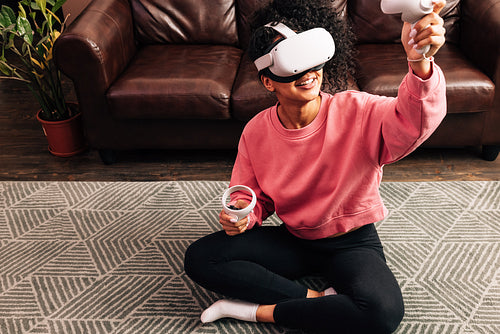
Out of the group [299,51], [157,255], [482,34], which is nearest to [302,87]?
[299,51]

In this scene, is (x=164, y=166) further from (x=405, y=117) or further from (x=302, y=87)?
(x=405, y=117)

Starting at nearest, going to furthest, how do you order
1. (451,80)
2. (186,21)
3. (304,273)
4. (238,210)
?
(238,210), (304,273), (451,80), (186,21)

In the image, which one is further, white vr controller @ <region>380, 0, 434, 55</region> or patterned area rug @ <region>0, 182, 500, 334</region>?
patterned area rug @ <region>0, 182, 500, 334</region>

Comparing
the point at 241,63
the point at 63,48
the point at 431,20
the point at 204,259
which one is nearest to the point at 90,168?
the point at 63,48

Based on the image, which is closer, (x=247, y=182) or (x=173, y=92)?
(x=247, y=182)

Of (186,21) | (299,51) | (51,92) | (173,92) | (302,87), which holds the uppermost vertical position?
(299,51)

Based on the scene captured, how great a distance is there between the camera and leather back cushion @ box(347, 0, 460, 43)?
8.40ft

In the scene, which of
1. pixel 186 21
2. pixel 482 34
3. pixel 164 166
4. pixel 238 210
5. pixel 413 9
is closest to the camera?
pixel 413 9

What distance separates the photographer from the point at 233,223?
1.47 m

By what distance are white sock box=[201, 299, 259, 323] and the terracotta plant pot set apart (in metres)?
1.45

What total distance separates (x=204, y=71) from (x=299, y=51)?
122 centimetres

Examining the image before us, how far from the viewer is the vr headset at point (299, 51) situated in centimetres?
122

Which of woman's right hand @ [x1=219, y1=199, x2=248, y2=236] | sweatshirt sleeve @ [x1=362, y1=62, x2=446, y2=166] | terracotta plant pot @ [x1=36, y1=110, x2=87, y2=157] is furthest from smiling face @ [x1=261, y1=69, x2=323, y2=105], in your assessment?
terracotta plant pot @ [x1=36, y1=110, x2=87, y2=157]

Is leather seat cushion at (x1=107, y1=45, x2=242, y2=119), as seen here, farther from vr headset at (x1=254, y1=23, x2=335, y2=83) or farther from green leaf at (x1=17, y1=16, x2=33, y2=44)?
vr headset at (x1=254, y1=23, x2=335, y2=83)
